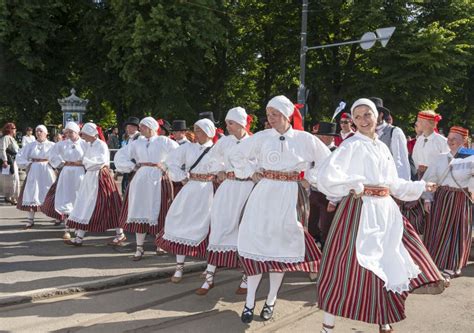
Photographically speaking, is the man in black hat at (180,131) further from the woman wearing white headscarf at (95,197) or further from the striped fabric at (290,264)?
the striped fabric at (290,264)

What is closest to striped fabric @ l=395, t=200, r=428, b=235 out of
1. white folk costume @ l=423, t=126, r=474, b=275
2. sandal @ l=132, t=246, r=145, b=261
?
white folk costume @ l=423, t=126, r=474, b=275

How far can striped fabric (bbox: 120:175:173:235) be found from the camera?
7.74 meters

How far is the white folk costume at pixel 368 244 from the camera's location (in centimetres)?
421

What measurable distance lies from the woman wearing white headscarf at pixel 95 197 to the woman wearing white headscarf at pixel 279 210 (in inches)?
155

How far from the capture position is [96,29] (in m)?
22.8

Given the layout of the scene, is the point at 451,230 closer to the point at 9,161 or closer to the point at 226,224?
the point at 226,224

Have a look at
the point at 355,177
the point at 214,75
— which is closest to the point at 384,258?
the point at 355,177

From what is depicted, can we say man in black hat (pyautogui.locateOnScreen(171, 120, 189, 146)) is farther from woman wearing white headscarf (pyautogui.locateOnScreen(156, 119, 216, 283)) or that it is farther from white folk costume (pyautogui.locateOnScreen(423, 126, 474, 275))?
white folk costume (pyautogui.locateOnScreen(423, 126, 474, 275))

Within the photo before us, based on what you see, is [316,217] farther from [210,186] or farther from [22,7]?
[22,7]

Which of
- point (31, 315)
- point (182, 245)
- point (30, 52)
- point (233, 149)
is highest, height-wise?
point (30, 52)

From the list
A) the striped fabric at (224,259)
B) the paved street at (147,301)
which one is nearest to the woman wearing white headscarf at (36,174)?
the paved street at (147,301)

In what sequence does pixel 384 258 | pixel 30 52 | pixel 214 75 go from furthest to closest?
pixel 214 75
pixel 30 52
pixel 384 258

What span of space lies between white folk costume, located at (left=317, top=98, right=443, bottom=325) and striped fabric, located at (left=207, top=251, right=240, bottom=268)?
165 centimetres

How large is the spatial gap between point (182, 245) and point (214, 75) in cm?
2145
